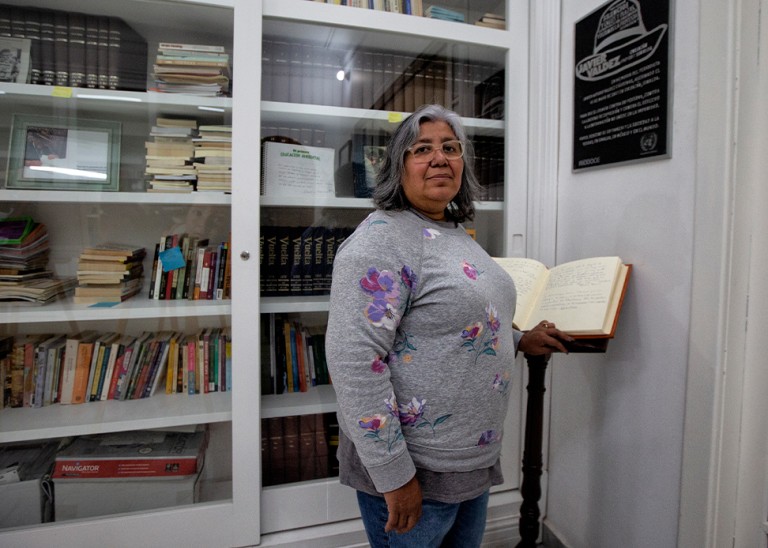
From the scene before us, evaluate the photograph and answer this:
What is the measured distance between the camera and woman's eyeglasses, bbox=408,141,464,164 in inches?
40.5

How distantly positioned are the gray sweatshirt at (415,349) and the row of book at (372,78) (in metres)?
0.94

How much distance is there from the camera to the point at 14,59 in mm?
1432

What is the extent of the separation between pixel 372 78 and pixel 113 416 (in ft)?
5.03

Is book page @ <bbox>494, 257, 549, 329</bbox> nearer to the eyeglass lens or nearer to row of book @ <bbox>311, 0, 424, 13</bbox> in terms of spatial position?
the eyeglass lens

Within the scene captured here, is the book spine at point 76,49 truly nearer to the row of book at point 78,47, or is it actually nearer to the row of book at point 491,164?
the row of book at point 78,47

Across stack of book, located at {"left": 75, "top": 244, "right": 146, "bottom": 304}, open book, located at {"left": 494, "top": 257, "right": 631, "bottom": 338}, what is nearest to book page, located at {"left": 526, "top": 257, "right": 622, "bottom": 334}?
open book, located at {"left": 494, "top": 257, "right": 631, "bottom": 338}

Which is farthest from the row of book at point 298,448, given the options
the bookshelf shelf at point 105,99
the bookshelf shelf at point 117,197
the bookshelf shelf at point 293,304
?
the bookshelf shelf at point 105,99

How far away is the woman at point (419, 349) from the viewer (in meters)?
0.90

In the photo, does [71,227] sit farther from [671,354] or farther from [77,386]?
[671,354]

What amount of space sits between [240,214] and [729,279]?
4.57ft

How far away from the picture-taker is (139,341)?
63.1 inches

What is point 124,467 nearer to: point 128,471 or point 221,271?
point 128,471

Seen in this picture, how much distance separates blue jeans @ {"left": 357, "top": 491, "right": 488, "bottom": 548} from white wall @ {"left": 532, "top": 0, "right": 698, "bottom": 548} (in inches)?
23.3

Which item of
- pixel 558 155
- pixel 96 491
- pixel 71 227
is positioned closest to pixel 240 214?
pixel 71 227
